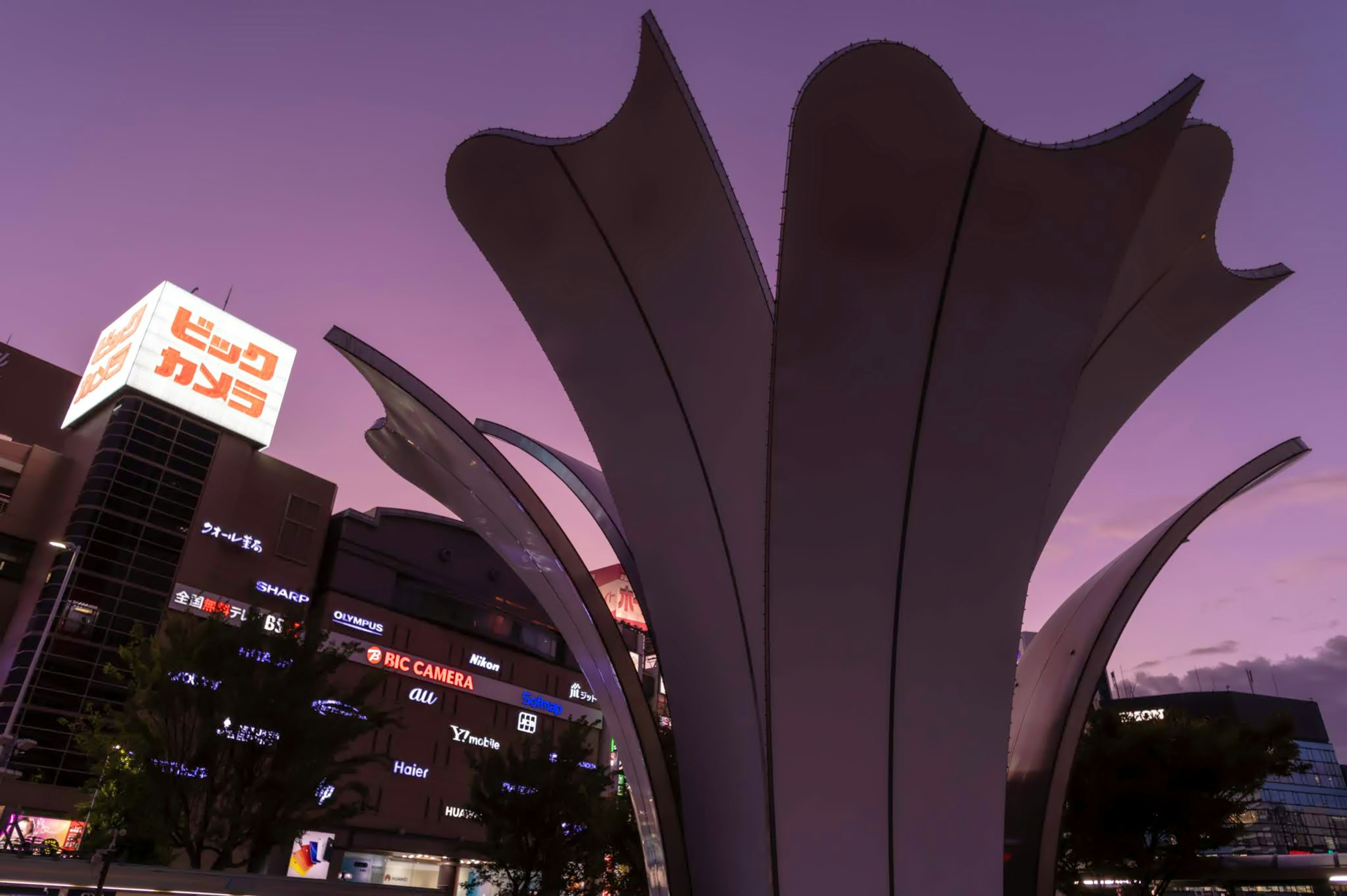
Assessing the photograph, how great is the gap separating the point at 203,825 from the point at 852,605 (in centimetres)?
1572

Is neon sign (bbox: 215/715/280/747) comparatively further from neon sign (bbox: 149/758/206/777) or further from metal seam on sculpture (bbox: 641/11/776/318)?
metal seam on sculpture (bbox: 641/11/776/318)

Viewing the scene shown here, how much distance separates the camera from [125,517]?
35.2m

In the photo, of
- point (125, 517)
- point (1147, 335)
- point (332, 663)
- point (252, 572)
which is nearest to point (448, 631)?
point (252, 572)

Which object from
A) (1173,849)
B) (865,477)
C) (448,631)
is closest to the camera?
(865,477)

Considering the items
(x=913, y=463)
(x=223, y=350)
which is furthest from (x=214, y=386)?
(x=913, y=463)

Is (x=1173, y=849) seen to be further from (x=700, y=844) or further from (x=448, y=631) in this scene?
(x=448, y=631)

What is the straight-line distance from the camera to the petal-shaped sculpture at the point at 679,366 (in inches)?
405

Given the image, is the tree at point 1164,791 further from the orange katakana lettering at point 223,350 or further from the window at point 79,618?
the orange katakana lettering at point 223,350

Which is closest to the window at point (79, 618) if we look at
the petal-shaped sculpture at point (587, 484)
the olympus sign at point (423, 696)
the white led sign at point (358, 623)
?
the white led sign at point (358, 623)

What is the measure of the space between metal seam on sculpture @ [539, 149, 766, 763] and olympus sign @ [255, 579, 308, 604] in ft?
103

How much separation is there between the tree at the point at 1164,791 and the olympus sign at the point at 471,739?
1081 inches

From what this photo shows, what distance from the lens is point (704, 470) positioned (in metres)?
11.1

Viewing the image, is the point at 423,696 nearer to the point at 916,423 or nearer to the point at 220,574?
the point at 220,574

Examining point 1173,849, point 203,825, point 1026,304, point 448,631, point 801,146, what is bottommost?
point 203,825
